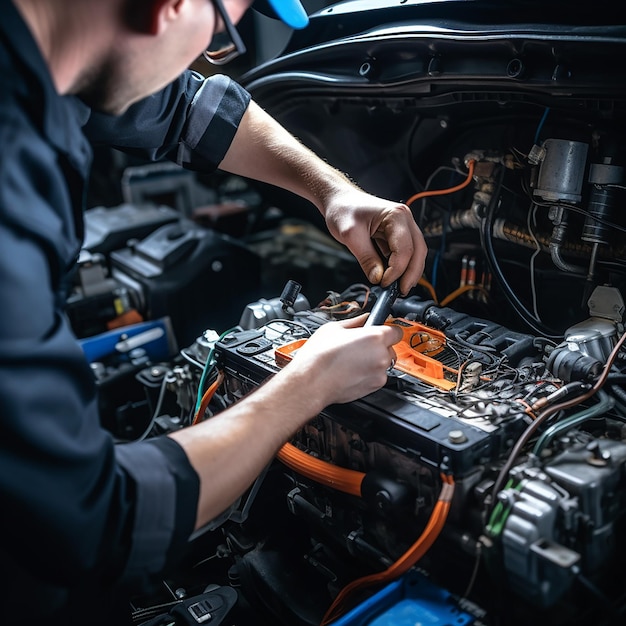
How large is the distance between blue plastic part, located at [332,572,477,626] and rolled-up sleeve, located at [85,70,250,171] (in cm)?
94

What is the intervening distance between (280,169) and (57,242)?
75 centimetres

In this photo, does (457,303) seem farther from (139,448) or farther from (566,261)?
(139,448)

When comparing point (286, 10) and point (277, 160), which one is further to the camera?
point (277, 160)

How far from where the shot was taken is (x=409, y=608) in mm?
930

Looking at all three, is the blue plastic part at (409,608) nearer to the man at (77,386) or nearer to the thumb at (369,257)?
the man at (77,386)

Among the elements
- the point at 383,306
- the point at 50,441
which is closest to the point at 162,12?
the point at 50,441

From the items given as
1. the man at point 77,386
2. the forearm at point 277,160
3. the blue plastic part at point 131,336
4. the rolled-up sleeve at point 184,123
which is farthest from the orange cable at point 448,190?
the blue plastic part at point 131,336

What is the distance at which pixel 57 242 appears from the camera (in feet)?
2.50

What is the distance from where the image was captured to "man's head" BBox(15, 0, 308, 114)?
2.46ft

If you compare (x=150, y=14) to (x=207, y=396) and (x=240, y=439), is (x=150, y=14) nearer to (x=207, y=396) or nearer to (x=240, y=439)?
(x=240, y=439)

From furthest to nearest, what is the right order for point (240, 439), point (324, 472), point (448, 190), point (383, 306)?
point (448, 190) < point (383, 306) < point (324, 472) < point (240, 439)

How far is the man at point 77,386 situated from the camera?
2.32 ft

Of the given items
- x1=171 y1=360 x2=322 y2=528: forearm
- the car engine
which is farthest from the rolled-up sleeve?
x1=171 y1=360 x2=322 y2=528: forearm

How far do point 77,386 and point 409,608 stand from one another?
0.55 m
